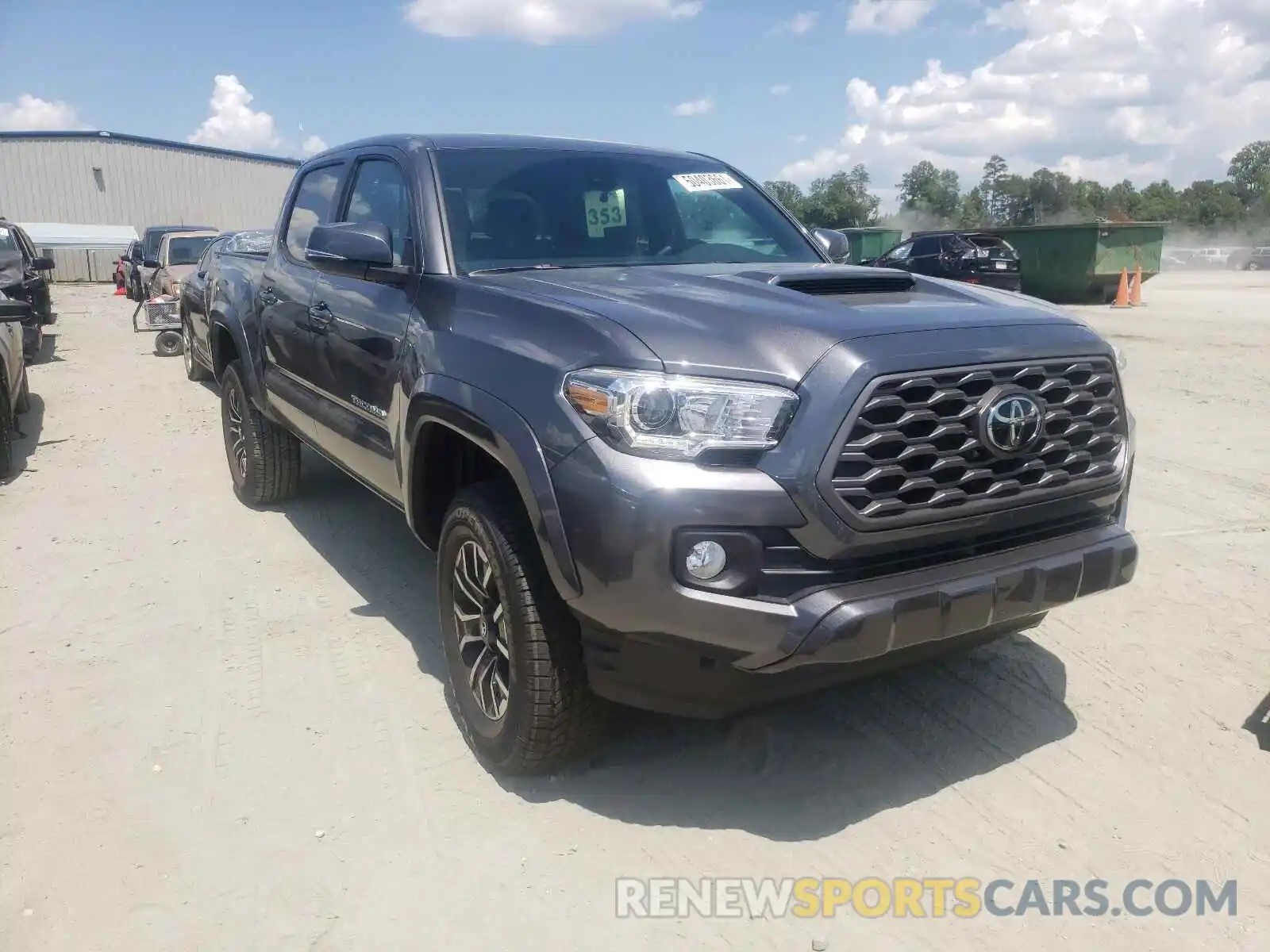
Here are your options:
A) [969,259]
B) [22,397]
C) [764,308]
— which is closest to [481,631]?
[764,308]

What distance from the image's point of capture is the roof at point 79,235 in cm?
3775

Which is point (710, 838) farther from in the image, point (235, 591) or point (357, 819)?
point (235, 591)

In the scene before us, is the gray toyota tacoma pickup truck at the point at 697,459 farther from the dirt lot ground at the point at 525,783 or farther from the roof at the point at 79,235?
the roof at the point at 79,235

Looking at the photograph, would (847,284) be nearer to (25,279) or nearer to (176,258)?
(25,279)

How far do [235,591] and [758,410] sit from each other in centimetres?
330

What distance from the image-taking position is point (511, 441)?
2846 millimetres

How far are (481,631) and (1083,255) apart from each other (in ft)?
66.5

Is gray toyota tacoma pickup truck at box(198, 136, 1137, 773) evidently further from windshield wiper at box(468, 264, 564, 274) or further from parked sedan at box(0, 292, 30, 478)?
parked sedan at box(0, 292, 30, 478)

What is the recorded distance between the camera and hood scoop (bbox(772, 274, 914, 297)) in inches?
125

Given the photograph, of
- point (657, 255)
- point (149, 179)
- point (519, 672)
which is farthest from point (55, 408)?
point (149, 179)

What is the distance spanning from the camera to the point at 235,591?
4.88 m

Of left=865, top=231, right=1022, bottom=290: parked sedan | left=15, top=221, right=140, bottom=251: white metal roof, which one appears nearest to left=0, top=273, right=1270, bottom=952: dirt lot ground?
left=865, top=231, right=1022, bottom=290: parked sedan

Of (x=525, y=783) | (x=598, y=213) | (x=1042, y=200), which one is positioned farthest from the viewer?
(x=1042, y=200)

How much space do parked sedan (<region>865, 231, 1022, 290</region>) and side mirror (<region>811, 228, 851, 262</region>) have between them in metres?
15.3
